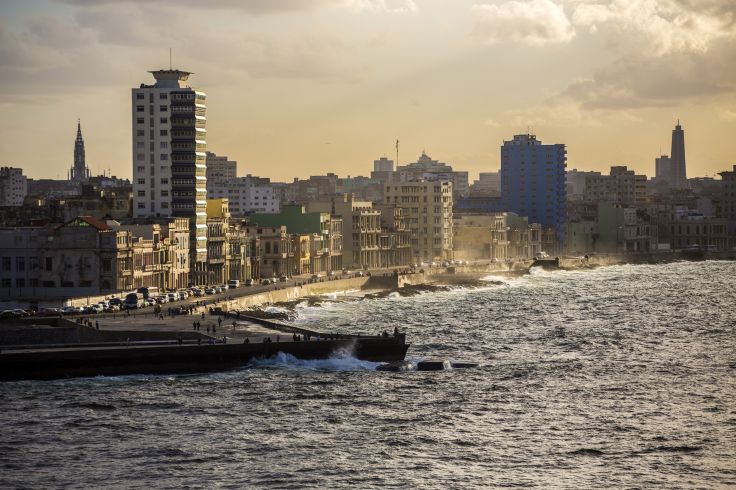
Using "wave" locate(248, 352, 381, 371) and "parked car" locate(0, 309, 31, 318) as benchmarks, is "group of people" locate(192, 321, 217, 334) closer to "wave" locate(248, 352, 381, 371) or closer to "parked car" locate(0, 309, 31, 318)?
"wave" locate(248, 352, 381, 371)

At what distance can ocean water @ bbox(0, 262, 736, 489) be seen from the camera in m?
83.8

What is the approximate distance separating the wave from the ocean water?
0.16 meters

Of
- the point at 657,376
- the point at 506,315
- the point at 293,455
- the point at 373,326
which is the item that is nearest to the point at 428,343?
the point at 373,326

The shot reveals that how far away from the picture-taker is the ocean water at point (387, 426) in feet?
275

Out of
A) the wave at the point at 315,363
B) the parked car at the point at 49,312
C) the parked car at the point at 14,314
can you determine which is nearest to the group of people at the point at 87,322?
the parked car at the point at 49,312

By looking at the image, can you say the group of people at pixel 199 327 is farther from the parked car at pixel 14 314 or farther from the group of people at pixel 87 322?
the parked car at pixel 14 314

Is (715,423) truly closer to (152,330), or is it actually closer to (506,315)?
(152,330)

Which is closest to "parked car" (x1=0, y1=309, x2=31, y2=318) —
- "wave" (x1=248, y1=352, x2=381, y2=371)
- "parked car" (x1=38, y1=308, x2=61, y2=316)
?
"parked car" (x1=38, y1=308, x2=61, y2=316)

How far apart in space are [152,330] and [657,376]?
37734 mm

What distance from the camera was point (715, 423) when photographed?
99.1m

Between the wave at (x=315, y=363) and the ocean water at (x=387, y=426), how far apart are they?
157mm

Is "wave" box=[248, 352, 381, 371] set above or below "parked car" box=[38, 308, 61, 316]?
below

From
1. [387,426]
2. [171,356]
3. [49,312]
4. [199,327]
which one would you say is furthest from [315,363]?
[49,312]

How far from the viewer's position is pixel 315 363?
123m
